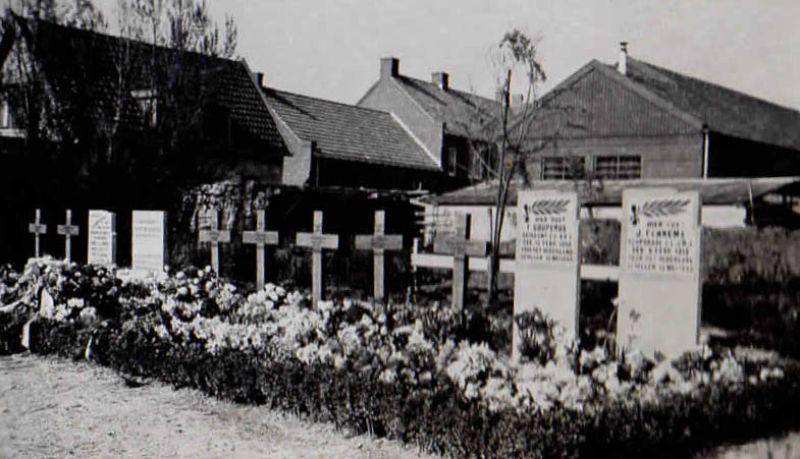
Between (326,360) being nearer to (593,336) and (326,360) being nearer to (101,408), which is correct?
(101,408)

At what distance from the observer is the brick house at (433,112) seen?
40531 millimetres

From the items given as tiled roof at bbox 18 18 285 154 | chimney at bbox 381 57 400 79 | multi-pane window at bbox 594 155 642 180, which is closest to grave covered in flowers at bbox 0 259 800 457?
tiled roof at bbox 18 18 285 154

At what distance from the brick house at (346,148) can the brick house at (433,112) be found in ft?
2.34

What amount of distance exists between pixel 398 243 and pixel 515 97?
46.4 meters

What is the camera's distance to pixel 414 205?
2866 cm

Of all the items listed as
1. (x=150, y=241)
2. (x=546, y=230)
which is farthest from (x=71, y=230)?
(x=546, y=230)

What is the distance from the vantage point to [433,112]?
42062 mm

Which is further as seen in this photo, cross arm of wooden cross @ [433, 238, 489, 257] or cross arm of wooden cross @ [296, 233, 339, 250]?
cross arm of wooden cross @ [296, 233, 339, 250]

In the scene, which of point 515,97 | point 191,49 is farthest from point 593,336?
point 515,97

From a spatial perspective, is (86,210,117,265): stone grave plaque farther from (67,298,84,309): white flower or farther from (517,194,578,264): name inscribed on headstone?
(517,194,578,264): name inscribed on headstone

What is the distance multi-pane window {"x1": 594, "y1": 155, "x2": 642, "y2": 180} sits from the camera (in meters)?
30.8

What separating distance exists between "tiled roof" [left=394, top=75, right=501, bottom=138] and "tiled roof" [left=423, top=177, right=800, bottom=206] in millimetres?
9891

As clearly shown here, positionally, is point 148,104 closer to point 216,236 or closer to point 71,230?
point 71,230

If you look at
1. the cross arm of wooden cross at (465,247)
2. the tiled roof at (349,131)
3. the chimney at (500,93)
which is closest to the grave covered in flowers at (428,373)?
the cross arm of wooden cross at (465,247)
